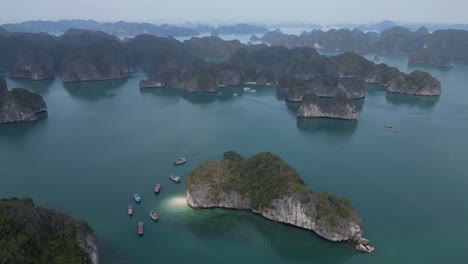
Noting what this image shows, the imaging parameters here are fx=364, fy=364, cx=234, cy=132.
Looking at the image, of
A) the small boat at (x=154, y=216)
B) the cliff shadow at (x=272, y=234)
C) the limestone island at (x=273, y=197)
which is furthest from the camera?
the small boat at (x=154, y=216)

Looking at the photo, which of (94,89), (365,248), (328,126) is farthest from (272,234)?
(94,89)

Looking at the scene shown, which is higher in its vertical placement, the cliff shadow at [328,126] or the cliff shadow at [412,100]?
the cliff shadow at [412,100]

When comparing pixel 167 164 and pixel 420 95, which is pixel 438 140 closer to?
pixel 420 95

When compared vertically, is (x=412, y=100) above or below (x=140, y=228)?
above

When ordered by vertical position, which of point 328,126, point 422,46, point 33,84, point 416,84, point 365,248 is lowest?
point 33,84

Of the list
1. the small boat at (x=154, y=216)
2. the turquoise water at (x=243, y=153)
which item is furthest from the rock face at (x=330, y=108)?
the small boat at (x=154, y=216)

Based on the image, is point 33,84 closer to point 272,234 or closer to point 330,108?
point 330,108

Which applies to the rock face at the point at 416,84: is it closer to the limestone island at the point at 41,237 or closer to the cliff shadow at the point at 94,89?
the cliff shadow at the point at 94,89
